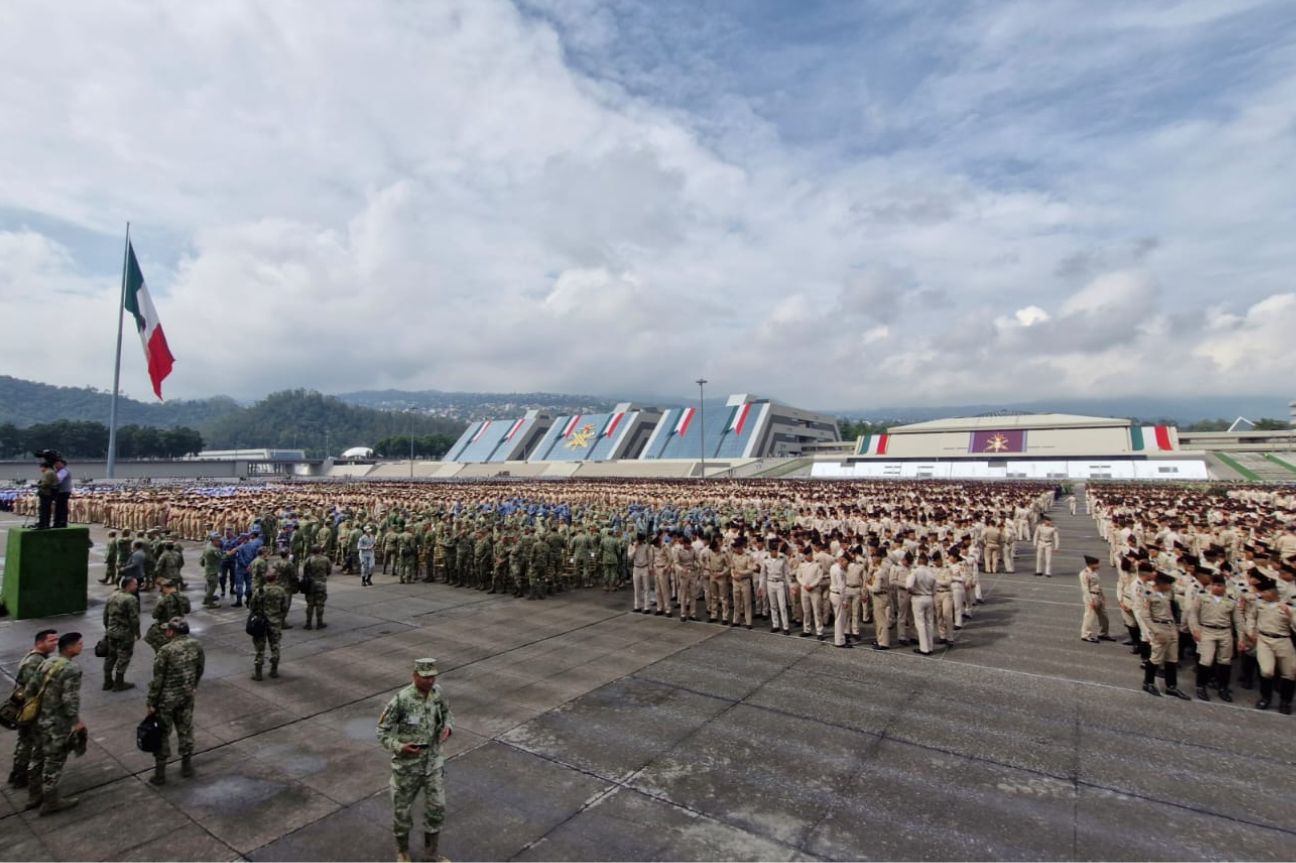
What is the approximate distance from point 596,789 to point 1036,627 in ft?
31.5

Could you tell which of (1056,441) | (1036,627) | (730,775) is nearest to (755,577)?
(1036,627)

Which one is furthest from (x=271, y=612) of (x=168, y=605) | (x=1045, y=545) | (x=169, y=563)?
(x=1045, y=545)

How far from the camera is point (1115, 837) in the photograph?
16.8 feet

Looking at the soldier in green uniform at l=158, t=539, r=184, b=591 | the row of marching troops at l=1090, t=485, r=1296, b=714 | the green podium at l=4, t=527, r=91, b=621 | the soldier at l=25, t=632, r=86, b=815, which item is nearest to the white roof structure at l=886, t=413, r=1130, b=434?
the row of marching troops at l=1090, t=485, r=1296, b=714

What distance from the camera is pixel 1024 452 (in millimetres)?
66438

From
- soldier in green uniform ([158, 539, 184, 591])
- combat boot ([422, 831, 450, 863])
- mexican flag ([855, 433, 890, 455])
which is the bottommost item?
combat boot ([422, 831, 450, 863])

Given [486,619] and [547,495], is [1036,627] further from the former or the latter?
[547,495]

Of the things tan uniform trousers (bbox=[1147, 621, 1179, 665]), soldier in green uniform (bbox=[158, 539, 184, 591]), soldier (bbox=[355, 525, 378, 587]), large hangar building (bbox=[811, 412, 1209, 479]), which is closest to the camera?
tan uniform trousers (bbox=[1147, 621, 1179, 665])

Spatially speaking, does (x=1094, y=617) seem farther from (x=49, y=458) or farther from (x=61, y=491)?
(x=61, y=491)

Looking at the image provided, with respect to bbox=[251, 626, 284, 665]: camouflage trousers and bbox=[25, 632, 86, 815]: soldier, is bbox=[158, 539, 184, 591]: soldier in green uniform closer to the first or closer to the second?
bbox=[251, 626, 284, 665]: camouflage trousers

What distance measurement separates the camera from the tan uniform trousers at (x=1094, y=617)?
34.4 feet

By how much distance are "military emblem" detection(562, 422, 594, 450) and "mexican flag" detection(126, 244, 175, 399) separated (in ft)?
217

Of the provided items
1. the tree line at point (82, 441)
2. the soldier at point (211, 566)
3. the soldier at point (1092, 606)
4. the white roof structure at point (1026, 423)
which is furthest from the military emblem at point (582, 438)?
the soldier at point (1092, 606)

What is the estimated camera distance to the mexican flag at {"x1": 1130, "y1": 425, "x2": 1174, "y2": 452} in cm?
6019
